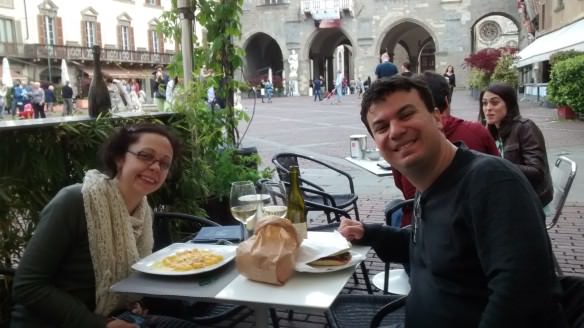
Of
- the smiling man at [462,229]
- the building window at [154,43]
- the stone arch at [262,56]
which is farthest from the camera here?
the building window at [154,43]

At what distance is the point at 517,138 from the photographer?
368cm

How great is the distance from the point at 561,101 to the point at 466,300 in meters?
14.2

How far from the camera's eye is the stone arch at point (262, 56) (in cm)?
4156

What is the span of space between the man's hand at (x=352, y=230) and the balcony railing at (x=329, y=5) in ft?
120

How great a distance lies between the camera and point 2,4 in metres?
36.2

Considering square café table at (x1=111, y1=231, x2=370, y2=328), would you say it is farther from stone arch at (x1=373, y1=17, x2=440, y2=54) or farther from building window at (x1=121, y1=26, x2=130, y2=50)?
building window at (x1=121, y1=26, x2=130, y2=50)

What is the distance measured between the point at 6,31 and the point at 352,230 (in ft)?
132

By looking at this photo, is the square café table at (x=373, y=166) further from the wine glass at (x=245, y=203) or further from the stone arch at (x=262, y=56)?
the stone arch at (x=262, y=56)

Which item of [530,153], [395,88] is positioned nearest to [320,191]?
[530,153]

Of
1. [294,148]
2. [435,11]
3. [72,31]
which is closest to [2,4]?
[72,31]

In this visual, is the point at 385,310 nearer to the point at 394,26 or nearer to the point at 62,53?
the point at 394,26

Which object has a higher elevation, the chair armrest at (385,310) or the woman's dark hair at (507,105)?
the woman's dark hair at (507,105)

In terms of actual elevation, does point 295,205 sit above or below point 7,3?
below

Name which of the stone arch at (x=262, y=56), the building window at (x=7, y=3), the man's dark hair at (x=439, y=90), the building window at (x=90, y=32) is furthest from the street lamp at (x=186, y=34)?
the building window at (x=90, y=32)
